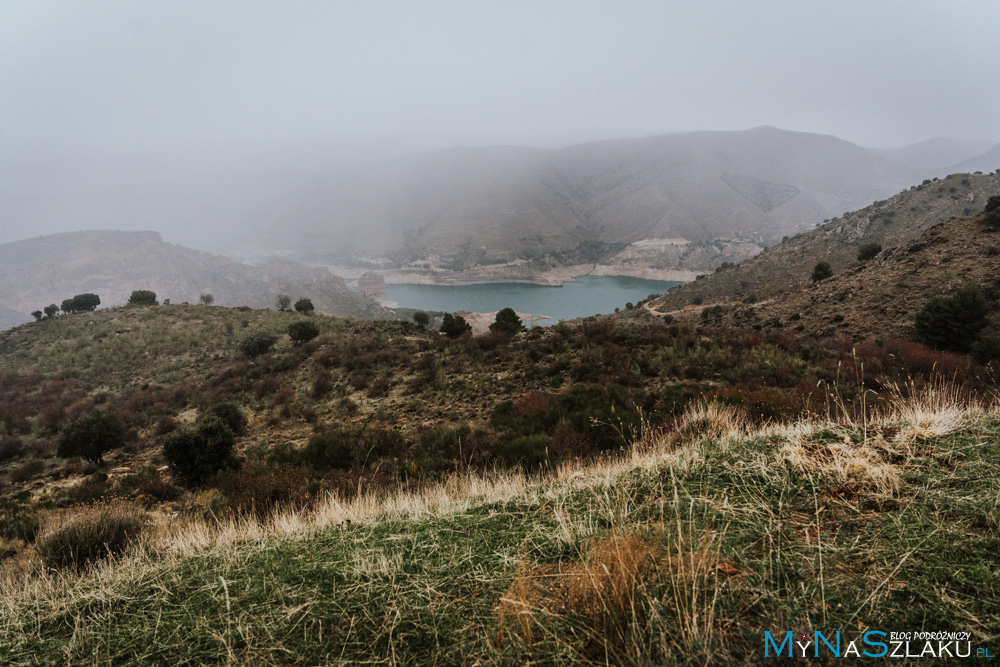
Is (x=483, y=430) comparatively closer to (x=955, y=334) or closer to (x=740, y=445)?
(x=740, y=445)

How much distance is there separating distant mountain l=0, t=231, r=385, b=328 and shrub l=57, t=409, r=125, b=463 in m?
115

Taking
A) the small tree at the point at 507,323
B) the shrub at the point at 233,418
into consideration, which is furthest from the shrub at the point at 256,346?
the small tree at the point at 507,323

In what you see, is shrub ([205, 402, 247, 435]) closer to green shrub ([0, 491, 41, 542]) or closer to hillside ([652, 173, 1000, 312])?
green shrub ([0, 491, 41, 542])

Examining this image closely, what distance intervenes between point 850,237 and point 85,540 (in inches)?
2495

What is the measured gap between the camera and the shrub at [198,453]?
25.3 feet

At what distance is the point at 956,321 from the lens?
1255 cm

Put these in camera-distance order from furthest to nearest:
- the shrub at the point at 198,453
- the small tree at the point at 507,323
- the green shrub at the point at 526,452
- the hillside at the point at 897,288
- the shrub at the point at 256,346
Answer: the small tree at the point at 507,323 < the shrub at the point at 256,346 < the hillside at the point at 897,288 < the shrub at the point at 198,453 < the green shrub at the point at 526,452

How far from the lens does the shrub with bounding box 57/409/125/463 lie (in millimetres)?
10469

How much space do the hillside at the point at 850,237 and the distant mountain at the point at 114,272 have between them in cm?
10969

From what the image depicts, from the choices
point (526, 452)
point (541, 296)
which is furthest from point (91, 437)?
point (541, 296)

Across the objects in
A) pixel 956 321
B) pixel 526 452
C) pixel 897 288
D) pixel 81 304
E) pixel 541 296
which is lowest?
pixel 541 296

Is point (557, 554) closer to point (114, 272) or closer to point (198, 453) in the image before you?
point (198, 453)

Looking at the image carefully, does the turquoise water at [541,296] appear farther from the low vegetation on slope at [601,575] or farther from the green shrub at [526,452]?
the low vegetation on slope at [601,575]

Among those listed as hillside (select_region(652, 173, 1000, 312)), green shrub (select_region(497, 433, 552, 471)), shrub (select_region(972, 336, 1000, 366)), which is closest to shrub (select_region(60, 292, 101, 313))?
green shrub (select_region(497, 433, 552, 471))
